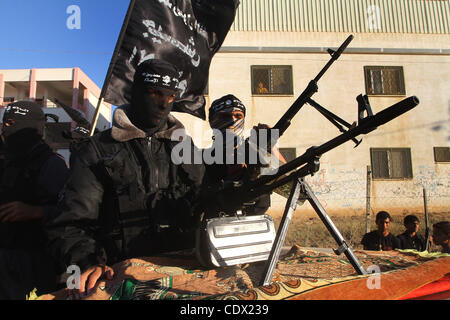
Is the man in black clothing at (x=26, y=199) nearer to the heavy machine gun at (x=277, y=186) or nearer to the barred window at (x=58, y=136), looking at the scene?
the heavy machine gun at (x=277, y=186)

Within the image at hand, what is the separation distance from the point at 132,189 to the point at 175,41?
8.67 feet

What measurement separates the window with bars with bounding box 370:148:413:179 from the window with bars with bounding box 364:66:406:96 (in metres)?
2.32

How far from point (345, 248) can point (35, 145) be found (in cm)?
247

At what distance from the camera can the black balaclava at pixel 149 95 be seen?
194 centimetres

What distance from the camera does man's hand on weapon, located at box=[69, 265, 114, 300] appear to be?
1312 mm

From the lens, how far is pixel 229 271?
160cm

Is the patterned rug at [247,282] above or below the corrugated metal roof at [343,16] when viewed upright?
below

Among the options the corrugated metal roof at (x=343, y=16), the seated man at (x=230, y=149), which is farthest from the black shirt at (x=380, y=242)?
the corrugated metal roof at (x=343, y=16)

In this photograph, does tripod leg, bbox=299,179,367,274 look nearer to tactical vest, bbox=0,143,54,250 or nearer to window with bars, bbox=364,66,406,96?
tactical vest, bbox=0,143,54,250

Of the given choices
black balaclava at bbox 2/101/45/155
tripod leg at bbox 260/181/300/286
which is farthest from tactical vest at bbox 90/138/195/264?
black balaclava at bbox 2/101/45/155

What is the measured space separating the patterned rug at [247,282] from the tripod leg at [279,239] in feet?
0.20

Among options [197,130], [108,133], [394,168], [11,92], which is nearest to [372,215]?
[394,168]

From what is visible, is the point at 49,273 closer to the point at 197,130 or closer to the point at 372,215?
the point at 197,130

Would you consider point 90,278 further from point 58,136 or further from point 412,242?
point 58,136
